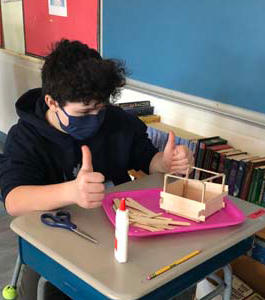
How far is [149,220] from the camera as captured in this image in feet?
3.67

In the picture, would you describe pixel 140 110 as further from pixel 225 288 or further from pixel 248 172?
pixel 225 288

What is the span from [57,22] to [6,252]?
1.52 m

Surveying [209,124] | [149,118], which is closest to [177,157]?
[209,124]

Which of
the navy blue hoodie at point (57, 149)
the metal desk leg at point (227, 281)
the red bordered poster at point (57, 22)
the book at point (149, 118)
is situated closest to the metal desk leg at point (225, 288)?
the metal desk leg at point (227, 281)

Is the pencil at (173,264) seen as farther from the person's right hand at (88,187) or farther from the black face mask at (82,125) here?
the black face mask at (82,125)

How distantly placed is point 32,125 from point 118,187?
0.33 meters

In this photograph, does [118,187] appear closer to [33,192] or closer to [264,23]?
[33,192]

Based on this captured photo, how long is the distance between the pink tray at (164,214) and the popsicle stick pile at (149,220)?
2 centimetres

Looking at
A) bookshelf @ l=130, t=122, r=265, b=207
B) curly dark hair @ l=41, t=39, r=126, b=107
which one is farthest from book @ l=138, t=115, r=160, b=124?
curly dark hair @ l=41, t=39, r=126, b=107

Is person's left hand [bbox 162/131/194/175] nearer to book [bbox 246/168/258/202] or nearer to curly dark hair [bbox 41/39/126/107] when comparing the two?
curly dark hair [bbox 41/39/126/107]

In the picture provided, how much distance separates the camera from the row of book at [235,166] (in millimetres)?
1780

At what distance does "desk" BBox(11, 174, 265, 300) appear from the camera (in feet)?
2.97

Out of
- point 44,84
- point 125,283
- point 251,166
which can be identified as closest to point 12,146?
point 44,84

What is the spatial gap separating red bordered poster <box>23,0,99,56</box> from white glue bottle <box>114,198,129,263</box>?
5.62 feet
